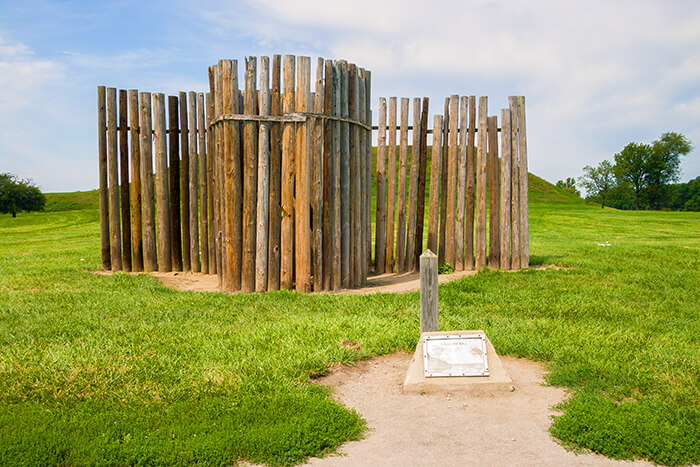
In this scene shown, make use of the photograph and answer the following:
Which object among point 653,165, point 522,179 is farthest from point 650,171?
point 522,179

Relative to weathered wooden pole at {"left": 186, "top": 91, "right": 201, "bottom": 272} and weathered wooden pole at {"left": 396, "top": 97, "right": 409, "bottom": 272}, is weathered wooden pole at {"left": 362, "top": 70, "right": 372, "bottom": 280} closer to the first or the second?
weathered wooden pole at {"left": 396, "top": 97, "right": 409, "bottom": 272}

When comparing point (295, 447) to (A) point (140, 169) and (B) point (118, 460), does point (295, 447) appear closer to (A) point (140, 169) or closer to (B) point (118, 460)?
(B) point (118, 460)

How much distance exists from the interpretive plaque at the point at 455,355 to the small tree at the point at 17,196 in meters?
52.4

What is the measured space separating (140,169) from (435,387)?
813 centimetres

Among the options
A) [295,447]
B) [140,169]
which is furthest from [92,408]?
[140,169]

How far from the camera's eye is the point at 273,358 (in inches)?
189

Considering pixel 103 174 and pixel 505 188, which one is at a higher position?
pixel 103 174

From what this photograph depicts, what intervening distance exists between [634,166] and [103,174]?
67.6m

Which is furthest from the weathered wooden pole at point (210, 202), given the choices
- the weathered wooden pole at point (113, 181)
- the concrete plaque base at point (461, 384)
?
the concrete plaque base at point (461, 384)

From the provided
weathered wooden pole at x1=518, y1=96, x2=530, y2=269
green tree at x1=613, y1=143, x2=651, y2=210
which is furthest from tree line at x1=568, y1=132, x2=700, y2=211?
weathered wooden pole at x1=518, y1=96, x2=530, y2=269

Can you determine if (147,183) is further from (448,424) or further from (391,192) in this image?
(448,424)

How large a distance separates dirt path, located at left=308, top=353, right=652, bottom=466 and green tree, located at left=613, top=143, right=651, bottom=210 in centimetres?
6835

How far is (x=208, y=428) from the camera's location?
351 cm

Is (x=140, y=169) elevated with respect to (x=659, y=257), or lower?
elevated
